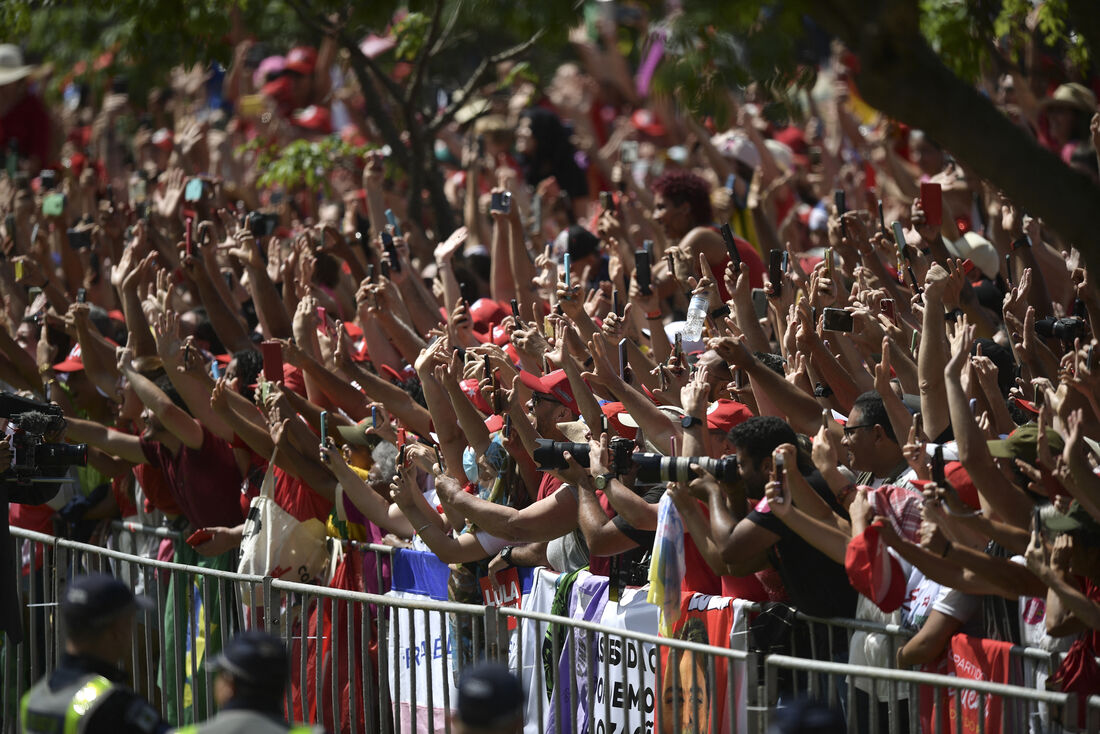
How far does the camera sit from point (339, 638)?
23.2ft

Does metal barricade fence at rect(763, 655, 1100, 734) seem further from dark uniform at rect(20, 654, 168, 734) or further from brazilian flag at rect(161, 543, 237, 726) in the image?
brazilian flag at rect(161, 543, 237, 726)

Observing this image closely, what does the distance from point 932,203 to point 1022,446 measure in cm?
268

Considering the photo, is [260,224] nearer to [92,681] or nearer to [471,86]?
[471,86]

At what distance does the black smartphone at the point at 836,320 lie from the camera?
6.69m

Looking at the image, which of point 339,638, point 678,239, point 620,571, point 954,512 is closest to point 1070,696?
point 954,512

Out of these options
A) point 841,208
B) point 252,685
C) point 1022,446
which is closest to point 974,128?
point 1022,446

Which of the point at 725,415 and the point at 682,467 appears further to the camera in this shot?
the point at 725,415

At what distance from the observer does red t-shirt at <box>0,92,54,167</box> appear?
16875mm

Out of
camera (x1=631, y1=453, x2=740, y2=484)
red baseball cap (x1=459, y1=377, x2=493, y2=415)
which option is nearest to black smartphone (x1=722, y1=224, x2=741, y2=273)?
red baseball cap (x1=459, y1=377, x2=493, y2=415)

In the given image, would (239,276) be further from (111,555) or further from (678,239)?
(111,555)

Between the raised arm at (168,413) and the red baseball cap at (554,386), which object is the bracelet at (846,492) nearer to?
the red baseball cap at (554,386)

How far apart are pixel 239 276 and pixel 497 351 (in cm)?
447

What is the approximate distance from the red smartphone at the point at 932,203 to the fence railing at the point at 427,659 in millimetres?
2775

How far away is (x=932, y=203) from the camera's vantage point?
791 centimetres
